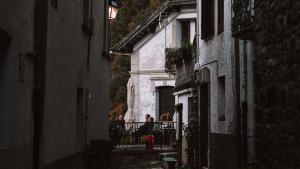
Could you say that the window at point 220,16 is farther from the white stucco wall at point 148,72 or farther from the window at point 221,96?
the white stucco wall at point 148,72

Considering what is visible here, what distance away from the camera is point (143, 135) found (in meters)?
23.6

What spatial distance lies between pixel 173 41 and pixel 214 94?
1235cm

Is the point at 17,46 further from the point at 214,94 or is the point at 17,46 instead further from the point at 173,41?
the point at 173,41

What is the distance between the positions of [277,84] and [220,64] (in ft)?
23.9

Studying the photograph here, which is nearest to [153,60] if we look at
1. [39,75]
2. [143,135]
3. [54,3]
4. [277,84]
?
[143,135]

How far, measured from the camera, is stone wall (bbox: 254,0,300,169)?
6668mm

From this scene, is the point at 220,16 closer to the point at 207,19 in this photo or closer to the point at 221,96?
the point at 207,19

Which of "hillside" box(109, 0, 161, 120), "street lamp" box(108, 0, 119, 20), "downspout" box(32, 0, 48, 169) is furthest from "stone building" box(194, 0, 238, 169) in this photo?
"hillside" box(109, 0, 161, 120)

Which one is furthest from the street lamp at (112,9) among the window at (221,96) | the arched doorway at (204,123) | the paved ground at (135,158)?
the window at (221,96)

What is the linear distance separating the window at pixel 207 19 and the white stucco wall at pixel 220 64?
25cm

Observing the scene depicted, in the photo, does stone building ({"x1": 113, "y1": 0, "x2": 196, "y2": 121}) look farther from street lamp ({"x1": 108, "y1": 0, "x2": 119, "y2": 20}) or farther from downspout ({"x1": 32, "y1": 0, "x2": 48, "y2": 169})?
downspout ({"x1": 32, "y1": 0, "x2": 48, "y2": 169})

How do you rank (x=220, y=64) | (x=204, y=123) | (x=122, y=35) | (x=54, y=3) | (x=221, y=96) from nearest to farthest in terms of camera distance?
(x=54, y=3) < (x=220, y=64) < (x=221, y=96) < (x=204, y=123) < (x=122, y=35)

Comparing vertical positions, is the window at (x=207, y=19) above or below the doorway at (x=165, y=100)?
above

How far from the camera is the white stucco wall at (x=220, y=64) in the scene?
1357 cm
